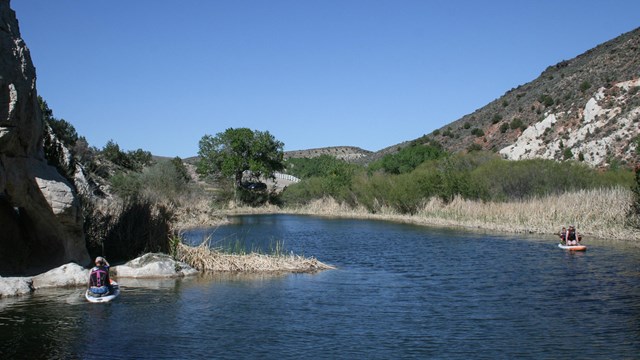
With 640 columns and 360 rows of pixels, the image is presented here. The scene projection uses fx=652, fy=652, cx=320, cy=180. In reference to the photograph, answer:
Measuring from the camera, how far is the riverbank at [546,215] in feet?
124

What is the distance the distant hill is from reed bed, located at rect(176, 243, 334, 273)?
158ft

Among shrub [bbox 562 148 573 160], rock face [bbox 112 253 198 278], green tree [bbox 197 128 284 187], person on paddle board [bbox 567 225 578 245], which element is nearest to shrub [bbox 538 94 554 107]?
shrub [bbox 562 148 573 160]

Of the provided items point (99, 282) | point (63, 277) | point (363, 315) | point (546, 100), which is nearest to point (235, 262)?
point (63, 277)

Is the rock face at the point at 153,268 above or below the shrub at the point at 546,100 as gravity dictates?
below

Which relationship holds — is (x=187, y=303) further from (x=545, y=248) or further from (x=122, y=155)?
(x=122, y=155)

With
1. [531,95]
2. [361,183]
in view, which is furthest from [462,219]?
[531,95]

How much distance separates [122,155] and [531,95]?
6649 centimetres

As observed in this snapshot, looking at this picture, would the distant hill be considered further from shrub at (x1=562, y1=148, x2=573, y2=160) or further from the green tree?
the green tree

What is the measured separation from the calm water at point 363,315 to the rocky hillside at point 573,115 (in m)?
46.2

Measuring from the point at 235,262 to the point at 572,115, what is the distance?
68413 millimetres

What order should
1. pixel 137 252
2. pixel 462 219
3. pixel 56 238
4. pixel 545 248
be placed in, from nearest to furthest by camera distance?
1. pixel 56 238
2. pixel 137 252
3. pixel 545 248
4. pixel 462 219

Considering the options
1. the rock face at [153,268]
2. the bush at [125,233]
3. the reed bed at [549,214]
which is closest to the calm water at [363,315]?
the rock face at [153,268]

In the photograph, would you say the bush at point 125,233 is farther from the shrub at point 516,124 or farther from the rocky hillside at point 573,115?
the shrub at point 516,124

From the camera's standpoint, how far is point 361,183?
73.9m
